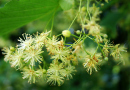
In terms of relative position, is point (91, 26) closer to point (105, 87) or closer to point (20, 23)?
point (20, 23)

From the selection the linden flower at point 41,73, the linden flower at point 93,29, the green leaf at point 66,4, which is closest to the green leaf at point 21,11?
the green leaf at point 66,4

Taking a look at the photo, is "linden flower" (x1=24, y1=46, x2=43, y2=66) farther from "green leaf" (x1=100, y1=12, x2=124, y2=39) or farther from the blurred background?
"green leaf" (x1=100, y1=12, x2=124, y2=39)

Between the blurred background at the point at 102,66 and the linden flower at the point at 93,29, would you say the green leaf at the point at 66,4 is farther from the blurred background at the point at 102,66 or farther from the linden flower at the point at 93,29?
the blurred background at the point at 102,66

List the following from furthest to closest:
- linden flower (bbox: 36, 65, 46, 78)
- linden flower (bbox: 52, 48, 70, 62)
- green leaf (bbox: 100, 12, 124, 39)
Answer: green leaf (bbox: 100, 12, 124, 39) → linden flower (bbox: 36, 65, 46, 78) → linden flower (bbox: 52, 48, 70, 62)

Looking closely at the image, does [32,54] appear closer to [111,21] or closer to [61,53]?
[61,53]

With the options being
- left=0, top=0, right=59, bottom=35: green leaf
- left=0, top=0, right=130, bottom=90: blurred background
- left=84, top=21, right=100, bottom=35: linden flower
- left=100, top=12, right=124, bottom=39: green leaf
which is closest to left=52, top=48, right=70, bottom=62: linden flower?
left=84, top=21, right=100, bottom=35: linden flower

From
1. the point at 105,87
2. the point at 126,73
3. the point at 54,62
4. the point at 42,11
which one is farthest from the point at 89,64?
the point at 105,87
